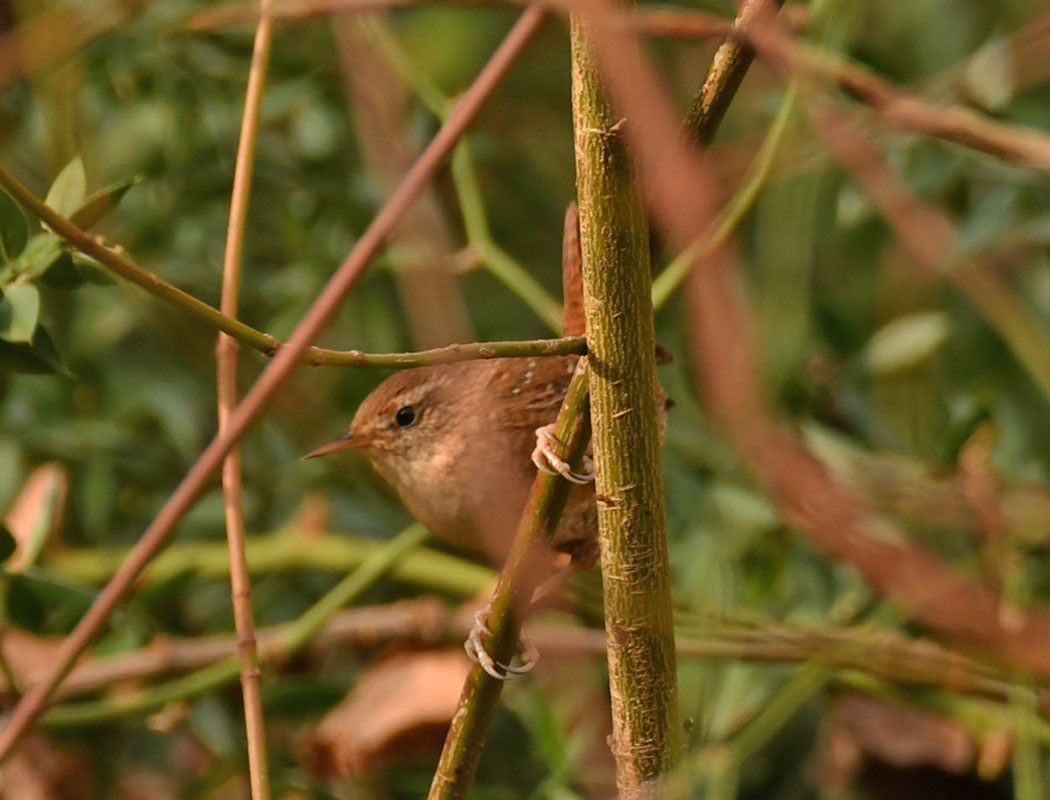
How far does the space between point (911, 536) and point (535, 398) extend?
1.15 metres

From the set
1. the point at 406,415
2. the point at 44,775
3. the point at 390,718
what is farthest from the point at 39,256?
the point at 44,775

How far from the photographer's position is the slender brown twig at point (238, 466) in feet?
4.99

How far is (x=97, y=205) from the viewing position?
1.54 meters

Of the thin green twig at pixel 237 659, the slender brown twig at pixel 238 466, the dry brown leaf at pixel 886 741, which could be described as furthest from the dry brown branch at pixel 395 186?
the dry brown leaf at pixel 886 741

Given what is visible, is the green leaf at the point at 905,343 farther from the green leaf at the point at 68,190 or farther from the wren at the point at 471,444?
the green leaf at the point at 68,190

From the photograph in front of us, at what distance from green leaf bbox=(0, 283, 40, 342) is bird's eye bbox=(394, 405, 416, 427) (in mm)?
729

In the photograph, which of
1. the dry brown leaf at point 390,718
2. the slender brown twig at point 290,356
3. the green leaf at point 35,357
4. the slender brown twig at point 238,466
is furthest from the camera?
the dry brown leaf at point 390,718

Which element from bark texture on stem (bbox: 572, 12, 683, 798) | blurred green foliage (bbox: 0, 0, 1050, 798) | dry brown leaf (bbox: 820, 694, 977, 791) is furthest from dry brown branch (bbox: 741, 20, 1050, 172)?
dry brown leaf (bbox: 820, 694, 977, 791)

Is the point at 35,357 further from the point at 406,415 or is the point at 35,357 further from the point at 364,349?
the point at 364,349

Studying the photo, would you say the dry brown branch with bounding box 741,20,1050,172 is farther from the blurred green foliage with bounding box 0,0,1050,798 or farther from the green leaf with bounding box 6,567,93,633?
the green leaf with bounding box 6,567,93,633

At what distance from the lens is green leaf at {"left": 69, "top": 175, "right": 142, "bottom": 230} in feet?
5.00

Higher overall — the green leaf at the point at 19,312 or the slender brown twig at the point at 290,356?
the green leaf at the point at 19,312

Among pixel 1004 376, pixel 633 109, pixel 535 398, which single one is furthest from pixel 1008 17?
pixel 633 109

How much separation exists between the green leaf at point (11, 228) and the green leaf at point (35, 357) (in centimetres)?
10
